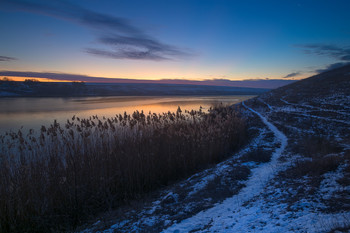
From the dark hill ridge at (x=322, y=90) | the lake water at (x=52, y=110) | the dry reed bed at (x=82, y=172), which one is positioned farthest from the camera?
the dark hill ridge at (x=322, y=90)

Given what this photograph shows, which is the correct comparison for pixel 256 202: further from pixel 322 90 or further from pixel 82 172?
pixel 322 90

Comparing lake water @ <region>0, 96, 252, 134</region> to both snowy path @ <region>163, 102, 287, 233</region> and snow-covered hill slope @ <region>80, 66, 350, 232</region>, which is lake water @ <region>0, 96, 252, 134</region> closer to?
snow-covered hill slope @ <region>80, 66, 350, 232</region>

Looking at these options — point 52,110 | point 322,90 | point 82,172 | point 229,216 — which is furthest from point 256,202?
point 52,110

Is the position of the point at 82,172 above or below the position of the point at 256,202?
below

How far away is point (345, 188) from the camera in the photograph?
398 centimetres

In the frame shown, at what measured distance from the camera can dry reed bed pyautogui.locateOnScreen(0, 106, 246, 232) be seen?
489 centimetres

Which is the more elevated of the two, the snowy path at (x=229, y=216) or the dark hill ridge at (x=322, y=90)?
the dark hill ridge at (x=322, y=90)

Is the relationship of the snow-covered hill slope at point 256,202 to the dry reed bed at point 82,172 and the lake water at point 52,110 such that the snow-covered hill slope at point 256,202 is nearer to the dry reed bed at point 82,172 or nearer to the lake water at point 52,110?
the dry reed bed at point 82,172

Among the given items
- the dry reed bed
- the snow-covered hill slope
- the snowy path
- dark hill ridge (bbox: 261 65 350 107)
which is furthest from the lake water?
the snowy path

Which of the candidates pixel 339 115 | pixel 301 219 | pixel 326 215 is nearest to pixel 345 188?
pixel 326 215

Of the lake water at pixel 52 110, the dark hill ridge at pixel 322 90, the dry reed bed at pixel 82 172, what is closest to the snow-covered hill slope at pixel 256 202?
the dry reed bed at pixel 82 172

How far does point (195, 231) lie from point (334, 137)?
9.39m

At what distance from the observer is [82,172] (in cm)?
601

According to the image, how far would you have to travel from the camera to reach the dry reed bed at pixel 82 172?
16.0ft
